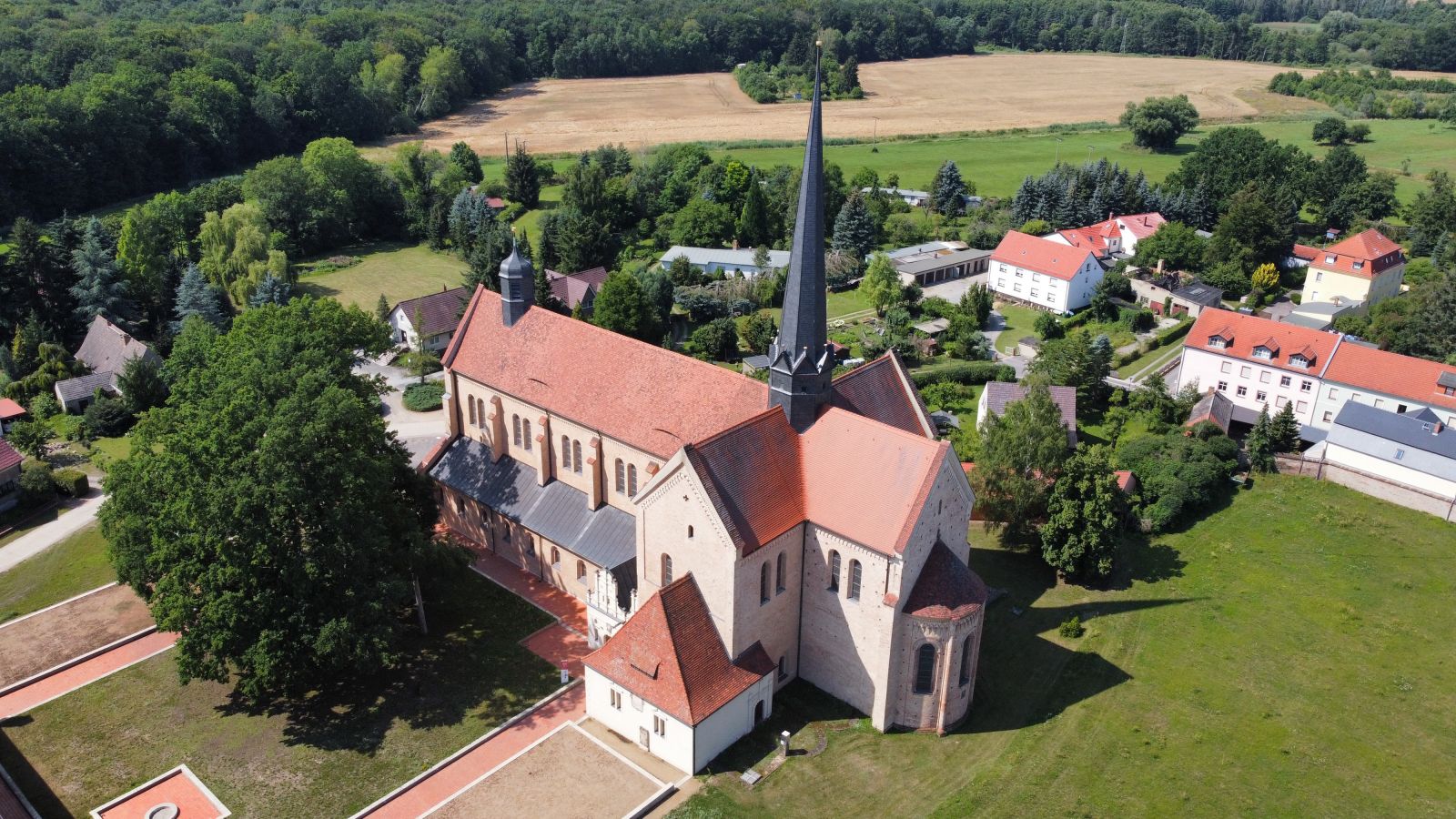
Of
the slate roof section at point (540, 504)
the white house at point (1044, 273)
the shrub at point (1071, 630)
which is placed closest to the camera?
the shrub at point (1071, 630)

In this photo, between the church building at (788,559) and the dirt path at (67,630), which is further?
the dirt path at (67,630)

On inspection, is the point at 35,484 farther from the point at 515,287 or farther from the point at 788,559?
the point at 788,559

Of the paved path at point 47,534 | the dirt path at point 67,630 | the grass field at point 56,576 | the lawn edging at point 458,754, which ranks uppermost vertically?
the lawn edging at point 458,754

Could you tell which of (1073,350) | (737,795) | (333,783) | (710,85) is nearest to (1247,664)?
(737,795)

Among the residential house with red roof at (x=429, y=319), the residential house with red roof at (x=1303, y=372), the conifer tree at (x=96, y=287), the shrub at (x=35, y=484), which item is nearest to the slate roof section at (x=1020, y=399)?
the residential house with red roof at (x=1303, y=372)

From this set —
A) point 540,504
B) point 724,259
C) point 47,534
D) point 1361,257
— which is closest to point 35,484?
point 47,534

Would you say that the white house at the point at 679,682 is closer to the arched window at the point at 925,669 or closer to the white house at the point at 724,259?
the arched window at the point at 925,669

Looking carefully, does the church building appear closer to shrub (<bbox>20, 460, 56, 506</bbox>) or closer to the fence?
the fence
